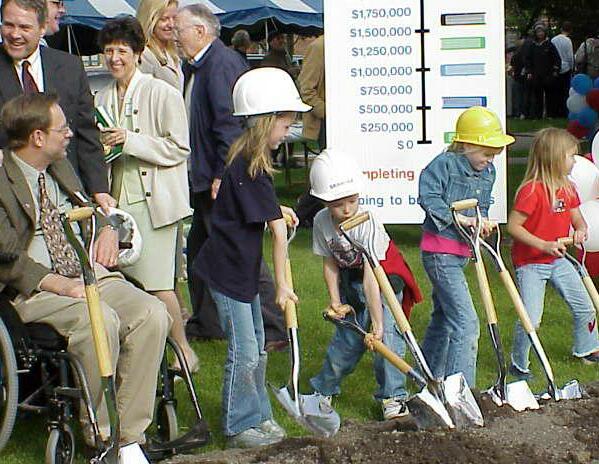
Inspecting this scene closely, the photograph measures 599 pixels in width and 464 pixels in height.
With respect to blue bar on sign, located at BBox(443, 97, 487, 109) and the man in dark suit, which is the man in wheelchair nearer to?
the man in dark suit

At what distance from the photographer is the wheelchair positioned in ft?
16.3

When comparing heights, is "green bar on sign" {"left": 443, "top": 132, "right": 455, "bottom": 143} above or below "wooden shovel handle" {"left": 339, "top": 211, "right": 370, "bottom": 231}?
above

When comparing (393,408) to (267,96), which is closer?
(267,96)

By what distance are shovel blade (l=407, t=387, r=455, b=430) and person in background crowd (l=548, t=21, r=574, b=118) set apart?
20.8 metres

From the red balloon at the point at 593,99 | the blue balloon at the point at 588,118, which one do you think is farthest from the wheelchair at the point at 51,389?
the blue balloon at the point at 588,118

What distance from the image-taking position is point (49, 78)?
602 centimetres

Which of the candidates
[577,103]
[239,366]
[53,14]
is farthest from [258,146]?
[577,103]

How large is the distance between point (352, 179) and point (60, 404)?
1.68 metres

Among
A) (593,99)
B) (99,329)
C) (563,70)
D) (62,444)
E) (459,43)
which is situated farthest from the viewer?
(563,70)

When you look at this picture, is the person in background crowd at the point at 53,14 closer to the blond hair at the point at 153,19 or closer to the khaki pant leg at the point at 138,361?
the blond hair at the point at 153,19

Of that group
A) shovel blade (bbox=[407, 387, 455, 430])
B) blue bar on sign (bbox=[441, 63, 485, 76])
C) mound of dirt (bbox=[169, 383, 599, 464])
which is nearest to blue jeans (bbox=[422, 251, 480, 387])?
mound of dirt (bbox=[169, 383, 599, 464])

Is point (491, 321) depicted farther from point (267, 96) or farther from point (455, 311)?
point (267, 96)

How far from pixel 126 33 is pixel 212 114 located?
92 cm

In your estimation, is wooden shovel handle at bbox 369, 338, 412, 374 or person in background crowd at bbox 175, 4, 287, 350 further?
person in background crowd at bbox 175, 4, 287, 350
